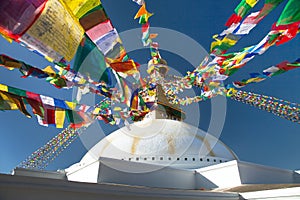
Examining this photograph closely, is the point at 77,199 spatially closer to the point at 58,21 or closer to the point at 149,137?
the point at 58,21

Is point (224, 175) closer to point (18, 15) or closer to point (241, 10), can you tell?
point (241, 10)

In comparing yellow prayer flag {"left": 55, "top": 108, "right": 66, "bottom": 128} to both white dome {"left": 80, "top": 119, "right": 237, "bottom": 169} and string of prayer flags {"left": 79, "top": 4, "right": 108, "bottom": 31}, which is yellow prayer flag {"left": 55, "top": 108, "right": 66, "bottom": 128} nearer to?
string of prayer flags {"left": 79, "top": 4, "right": 108, "bottom": 31}

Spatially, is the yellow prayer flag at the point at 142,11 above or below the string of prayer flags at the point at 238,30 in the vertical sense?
above

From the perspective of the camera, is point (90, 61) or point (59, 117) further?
point (59, 117)

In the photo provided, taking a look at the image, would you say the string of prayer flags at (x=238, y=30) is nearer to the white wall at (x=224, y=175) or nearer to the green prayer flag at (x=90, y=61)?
the green prayer flag at (x=90, y=61)

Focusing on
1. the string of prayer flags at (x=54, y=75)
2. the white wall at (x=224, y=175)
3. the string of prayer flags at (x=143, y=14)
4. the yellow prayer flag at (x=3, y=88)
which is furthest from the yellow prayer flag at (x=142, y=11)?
the white wall at (x=224, y=175)

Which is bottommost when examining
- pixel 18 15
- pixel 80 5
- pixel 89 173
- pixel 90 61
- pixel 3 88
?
pixel 89 173

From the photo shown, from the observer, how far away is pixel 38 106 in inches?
207

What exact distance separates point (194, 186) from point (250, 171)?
2.18m

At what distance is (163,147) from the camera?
9.55 metres

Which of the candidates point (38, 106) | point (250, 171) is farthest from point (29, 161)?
point (250, 171)

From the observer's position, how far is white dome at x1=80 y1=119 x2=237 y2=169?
922cm

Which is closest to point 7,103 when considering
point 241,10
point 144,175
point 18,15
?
point 18,15

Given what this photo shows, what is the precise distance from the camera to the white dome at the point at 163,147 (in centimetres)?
922
